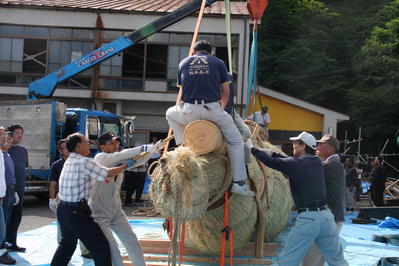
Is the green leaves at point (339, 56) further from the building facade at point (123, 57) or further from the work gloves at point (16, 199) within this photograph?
the work gloves at point (16, 199)

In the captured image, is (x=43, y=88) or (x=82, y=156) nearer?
(x=82, y=156)

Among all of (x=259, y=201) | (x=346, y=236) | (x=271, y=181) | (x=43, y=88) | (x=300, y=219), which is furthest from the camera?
(x=43, y=88)

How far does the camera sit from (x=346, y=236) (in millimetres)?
8906

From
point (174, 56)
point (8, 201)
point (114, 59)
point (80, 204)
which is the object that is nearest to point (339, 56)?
point (174, 56)

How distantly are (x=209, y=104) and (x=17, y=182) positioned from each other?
3.67 meters

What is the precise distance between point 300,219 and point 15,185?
4133mm

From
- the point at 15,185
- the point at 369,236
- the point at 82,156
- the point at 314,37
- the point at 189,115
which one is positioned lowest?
the point at 369,236

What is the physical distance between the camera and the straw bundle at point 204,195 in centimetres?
406

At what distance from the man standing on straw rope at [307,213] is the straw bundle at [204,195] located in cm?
57

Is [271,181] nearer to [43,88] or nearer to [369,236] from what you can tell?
[369,236]

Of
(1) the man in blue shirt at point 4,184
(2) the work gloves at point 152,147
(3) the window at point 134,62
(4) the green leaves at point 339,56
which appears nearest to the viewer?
(2) the work gloves at point 152,147

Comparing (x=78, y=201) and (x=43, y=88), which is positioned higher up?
(x=43, y=88)

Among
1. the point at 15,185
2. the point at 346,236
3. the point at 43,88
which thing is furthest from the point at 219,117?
the point at 43,88

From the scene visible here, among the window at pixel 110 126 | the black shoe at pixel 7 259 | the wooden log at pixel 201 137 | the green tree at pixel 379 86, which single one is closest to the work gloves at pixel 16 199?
the black shoe at pixel 7 259
